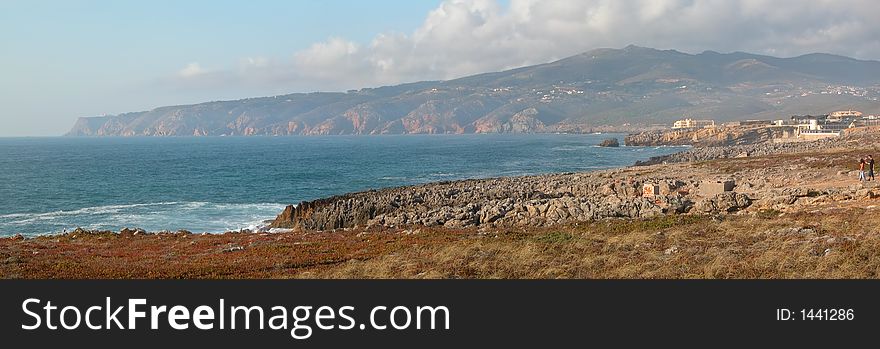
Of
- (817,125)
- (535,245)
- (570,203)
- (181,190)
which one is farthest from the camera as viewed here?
(817,125)

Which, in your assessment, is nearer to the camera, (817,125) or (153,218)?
(153,218)

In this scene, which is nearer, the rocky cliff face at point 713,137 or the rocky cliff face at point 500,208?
the rocky cliff face at point 500,208

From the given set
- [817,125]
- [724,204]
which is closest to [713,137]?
[817,125]

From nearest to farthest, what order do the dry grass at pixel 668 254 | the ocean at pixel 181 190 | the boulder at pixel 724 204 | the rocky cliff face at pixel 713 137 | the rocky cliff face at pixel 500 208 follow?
1. the dry grass at pixel 668 254
2. the boulder at pixel 724 204
3. the rocky cliff face at pixel 500 208
4. the ocean at pixel 181 190
5. the rocky cliff face at pixel 713 137

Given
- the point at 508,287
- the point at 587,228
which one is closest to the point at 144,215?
the point at 587,228

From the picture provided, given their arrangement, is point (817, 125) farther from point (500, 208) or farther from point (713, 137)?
point (500, 208)

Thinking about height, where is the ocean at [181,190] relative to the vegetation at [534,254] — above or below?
below

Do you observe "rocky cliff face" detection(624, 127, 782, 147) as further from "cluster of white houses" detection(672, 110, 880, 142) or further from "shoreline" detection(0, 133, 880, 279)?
"shoreline" detection(0, 133, 880, 279)

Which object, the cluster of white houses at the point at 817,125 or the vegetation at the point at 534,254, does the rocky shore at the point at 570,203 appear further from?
the cluster of white houses at the point at 817,125

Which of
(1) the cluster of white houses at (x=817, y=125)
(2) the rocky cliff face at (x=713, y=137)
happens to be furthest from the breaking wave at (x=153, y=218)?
(2) the rocky cliff face at (x=713, y=137)

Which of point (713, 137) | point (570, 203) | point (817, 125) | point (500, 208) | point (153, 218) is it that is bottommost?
point (713, 137)

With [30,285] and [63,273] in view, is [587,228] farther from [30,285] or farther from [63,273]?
[30,285]

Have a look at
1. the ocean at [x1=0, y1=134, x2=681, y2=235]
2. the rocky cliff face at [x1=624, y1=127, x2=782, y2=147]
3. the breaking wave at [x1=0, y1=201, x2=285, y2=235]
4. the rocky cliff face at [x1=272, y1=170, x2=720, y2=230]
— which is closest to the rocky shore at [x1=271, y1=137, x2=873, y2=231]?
the rocky cliff face at [x1=272, y1=170, x2=720, y2=230]

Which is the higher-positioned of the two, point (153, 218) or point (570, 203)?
point (570, 203)
